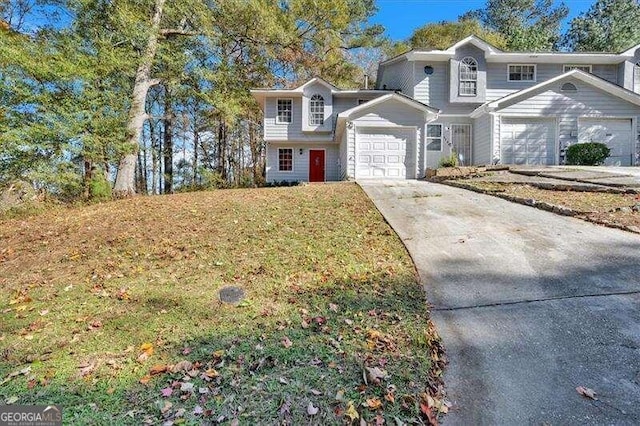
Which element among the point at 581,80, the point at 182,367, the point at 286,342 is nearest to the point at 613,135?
the point at 581,80

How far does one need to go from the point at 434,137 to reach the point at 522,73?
5245mm

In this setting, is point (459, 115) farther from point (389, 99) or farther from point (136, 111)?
point (136, 111)

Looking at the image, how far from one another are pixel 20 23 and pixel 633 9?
3623 centimetres

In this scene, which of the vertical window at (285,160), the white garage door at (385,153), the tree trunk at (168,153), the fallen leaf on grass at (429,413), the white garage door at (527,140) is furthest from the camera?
the tree trunk at (168,153)

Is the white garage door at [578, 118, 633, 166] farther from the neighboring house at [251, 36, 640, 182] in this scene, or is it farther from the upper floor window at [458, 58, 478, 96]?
the upper floor window at [458, 58, 478, 96]

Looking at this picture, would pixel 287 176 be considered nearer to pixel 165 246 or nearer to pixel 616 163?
pixel 165 246

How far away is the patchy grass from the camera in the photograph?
6.31 m

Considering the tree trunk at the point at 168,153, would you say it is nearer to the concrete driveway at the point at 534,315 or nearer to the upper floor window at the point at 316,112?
the upper floor window at the point at 316,112

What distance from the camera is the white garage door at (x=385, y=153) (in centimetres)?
1409

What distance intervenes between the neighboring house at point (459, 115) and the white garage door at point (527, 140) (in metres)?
0.04

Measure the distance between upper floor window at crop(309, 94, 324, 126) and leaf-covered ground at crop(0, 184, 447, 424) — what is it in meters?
11.5

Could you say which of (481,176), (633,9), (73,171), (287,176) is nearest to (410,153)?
(481,176)

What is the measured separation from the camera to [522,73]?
54.1ft

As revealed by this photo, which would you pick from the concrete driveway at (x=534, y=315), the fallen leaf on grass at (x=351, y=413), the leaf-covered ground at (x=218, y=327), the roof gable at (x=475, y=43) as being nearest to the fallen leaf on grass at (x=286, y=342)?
the leaf-covered ground at (x=218, y=327)
